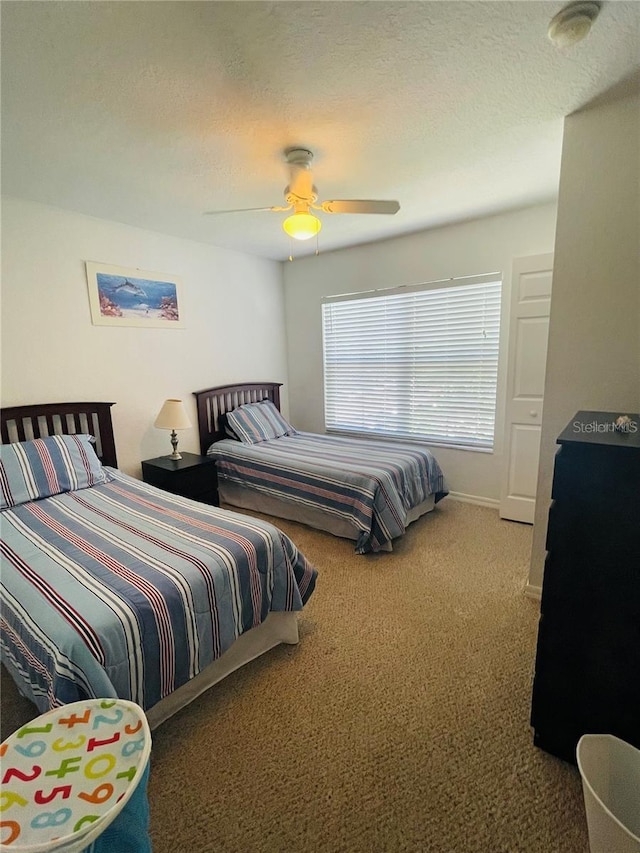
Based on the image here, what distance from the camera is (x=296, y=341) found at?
15.5ft

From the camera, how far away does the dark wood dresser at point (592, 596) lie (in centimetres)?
120

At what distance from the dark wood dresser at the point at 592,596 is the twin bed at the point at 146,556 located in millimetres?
1126

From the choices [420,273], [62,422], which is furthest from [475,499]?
[62,422]

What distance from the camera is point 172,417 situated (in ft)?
10.6

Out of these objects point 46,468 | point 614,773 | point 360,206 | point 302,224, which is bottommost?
point 614,773

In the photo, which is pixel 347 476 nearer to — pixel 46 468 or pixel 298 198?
pixel 298 198

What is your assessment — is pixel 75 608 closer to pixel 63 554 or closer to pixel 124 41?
pixel 63 554

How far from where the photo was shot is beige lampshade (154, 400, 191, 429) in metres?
3.21

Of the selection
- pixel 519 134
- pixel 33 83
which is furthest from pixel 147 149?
pixel 519 134

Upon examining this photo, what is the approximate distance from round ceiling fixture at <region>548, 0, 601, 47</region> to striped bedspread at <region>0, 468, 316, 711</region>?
2.29 m

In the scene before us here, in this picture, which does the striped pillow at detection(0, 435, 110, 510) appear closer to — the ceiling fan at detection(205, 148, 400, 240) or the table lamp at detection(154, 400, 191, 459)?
the table lamp at detection(154, 400, 191, 459)

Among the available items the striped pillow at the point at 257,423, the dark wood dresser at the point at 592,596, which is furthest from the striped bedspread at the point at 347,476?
the dark wood dresser at the point at 592,596

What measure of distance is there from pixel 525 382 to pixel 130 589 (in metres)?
3.05

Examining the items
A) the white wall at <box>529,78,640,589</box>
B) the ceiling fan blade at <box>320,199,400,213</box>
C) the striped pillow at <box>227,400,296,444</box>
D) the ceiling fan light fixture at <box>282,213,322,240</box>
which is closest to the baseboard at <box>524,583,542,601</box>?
the white wall at <box>529,78,640,589</box>
